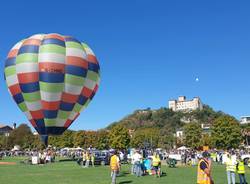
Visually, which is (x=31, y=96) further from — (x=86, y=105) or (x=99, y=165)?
(x=99, y=165)

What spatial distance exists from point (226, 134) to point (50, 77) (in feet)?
195

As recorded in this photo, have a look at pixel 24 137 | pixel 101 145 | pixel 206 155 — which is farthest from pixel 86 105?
pixel 24 137

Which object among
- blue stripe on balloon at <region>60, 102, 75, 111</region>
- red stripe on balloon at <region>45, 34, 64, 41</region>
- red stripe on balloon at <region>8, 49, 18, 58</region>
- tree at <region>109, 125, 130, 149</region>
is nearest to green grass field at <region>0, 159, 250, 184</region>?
blue stripe on balloon at <region>60, 102, 75, 111</region>

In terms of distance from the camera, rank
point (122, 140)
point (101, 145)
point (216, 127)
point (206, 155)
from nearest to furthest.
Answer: point (206, 155), point (216, 127), point (122, 140), point (101, 145)

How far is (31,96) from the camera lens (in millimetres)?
33531

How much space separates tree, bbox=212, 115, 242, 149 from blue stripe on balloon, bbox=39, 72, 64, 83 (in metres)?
57.7

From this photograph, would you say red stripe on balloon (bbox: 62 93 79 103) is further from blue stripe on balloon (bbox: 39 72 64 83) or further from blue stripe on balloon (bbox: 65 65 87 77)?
blue stripe on balloon (bbox: 65 65 87 77)

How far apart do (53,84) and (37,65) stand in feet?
6.97

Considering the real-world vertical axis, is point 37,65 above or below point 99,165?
above

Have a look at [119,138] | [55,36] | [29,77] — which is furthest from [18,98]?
[119,138]

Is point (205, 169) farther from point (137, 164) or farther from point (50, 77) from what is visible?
point (50, 77)

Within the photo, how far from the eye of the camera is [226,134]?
85.0m

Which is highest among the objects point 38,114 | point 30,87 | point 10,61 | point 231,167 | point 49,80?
point 10,61

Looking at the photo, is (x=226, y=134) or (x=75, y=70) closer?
(x=75, y=70)
